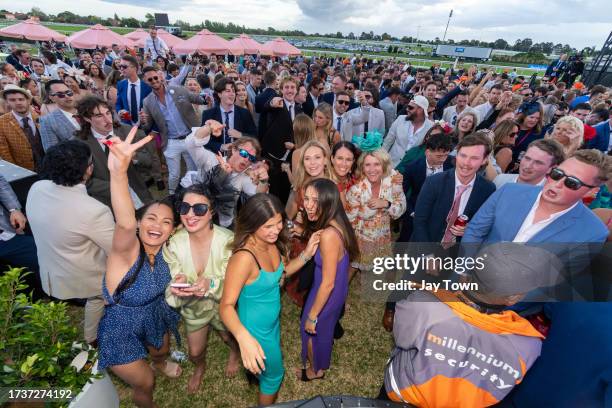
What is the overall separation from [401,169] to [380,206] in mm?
1162

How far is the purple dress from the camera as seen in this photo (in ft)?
8.52

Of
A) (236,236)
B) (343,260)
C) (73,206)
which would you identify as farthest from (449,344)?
(73,206)

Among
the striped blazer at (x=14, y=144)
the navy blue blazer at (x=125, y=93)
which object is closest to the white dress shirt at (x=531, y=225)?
the striped blazer at (x=14, y=144)

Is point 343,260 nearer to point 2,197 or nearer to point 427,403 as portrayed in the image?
point 427,403

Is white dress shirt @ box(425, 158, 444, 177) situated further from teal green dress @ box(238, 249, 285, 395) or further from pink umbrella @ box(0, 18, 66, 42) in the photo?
pink umbrella @ box(0, 18, 66, 42)

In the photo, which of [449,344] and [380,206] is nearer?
[449,344]

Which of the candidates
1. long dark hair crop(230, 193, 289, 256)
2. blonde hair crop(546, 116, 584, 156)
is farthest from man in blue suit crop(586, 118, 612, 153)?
long dark hair crop(230, 193, 289, 256)

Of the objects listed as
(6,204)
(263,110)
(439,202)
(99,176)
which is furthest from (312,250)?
(263,110)

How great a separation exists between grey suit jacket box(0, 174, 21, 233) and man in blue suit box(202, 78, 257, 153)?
8.26ft

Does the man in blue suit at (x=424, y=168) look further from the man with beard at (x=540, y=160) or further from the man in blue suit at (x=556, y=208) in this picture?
the man in blue suit at (x=556, y=208)

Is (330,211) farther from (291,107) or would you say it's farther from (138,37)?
(138,37)

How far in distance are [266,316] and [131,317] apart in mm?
999

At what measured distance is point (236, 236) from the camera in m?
2.36

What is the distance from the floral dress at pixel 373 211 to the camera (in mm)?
3695
